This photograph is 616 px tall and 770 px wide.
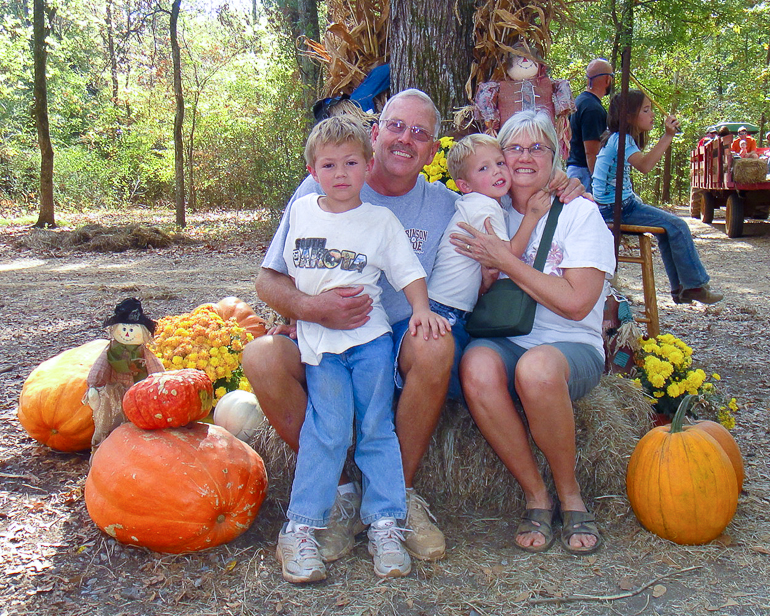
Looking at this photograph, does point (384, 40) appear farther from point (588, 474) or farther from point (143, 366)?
point (588, 474)

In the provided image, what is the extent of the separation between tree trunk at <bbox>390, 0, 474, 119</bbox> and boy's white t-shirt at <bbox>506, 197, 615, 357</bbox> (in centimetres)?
145

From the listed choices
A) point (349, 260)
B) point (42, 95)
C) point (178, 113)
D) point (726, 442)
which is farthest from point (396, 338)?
point (42, 95)

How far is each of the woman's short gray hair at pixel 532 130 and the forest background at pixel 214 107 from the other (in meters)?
7.65

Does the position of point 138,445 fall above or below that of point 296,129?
below

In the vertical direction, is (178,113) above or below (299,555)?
above

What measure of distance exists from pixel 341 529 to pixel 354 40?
2.84 meters

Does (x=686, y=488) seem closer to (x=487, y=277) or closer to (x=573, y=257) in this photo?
(x=573, y=257)

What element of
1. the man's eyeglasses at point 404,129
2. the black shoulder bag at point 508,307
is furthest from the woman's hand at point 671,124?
the man's eyeglasses at point 404,129

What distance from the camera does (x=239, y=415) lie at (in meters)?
2.87

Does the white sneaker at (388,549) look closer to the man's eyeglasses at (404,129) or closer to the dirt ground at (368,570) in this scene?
the dirt ground at (368,570)

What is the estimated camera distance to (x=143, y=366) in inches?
101

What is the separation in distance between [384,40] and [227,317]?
6.15ft

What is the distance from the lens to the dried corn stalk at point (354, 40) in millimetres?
3775

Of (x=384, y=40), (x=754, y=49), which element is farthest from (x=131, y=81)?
(x=384, y=40)
